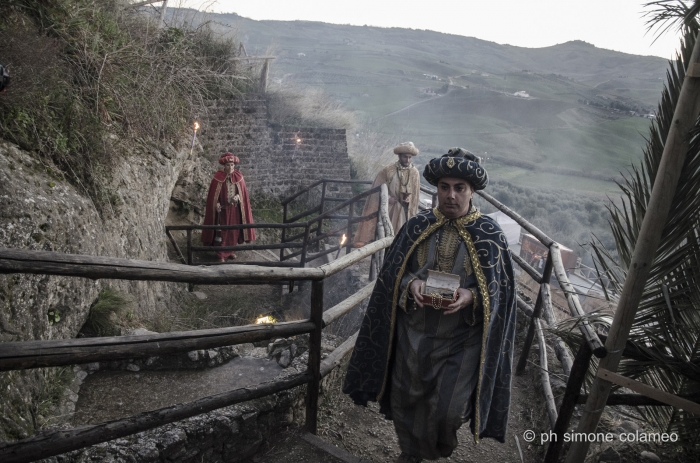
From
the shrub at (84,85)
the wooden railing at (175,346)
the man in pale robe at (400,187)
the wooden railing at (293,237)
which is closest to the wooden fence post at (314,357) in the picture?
the wooden railing at (175,346)

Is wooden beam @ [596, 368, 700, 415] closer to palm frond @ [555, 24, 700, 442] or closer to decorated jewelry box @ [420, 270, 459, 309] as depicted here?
palm frond @ [555, 24, 700, 442]

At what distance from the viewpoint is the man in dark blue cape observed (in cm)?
250

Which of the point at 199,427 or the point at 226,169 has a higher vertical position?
the point at 226,169

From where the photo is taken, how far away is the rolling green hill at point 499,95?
122 feet

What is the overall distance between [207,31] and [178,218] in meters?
4.93

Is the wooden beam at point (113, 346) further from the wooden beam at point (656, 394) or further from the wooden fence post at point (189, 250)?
the wooden fence post at point (189, 250)

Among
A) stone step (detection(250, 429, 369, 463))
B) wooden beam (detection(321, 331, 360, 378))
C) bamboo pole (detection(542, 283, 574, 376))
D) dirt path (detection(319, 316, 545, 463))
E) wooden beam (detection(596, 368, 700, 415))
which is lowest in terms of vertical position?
dirt path (detection(319, 316, 545, 463))

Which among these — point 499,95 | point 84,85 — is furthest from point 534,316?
point 499,95

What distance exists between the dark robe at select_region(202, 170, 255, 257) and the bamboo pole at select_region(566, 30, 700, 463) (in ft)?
21.7

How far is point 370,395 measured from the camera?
286cm

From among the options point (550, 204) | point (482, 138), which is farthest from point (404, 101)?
point (550, 204)

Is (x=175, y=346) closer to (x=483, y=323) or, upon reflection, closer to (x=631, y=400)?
(x=483, y=323)

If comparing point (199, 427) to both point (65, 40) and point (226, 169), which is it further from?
point (226, 169)

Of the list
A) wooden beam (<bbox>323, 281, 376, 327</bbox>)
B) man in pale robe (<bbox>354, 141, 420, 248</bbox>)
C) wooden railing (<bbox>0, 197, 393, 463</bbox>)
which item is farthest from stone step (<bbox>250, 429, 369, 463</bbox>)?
man in pale robe (<bbox>354, 141, 420, 248</bbox>)
